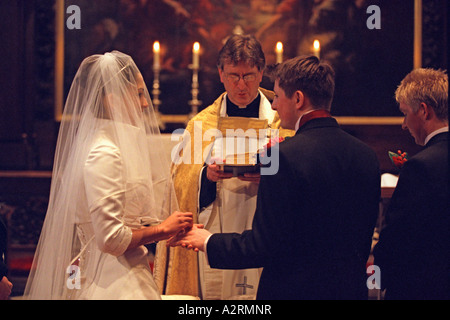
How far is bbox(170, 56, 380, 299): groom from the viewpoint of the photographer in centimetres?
213

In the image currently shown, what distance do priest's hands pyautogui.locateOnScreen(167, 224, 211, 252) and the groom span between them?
17 centimetres

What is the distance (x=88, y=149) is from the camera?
8.13ft

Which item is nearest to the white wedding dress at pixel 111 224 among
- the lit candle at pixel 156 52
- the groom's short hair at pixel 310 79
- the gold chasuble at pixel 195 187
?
the groom's short hair at pixel 310 79

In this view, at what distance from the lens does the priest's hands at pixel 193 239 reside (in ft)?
8.13

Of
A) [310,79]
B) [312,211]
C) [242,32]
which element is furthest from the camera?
[242,32]

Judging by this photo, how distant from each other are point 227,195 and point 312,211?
5.41 feet

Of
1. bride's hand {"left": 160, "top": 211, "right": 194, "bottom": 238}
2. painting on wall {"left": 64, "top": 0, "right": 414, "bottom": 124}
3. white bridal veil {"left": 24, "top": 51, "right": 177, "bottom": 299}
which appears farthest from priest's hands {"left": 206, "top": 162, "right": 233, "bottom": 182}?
painting on wall {"left": 64, "top": 0, "right": 414, "bottom": 124}

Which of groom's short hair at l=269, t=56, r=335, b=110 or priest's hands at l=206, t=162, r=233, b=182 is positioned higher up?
groom's short hair at l=269, t=56, r=335, b=110

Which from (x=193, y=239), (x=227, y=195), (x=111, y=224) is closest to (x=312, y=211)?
(x=193, y=239)

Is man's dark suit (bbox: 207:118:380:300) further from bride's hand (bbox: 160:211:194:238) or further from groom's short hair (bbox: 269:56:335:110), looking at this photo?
bride's hand (bbox: 160:211:194:238)

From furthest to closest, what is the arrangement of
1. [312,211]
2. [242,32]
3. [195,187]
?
[242,32], [195,187], [312,211]

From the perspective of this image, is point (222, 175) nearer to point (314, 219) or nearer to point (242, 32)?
point (314, 219)

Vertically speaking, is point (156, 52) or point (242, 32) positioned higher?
point (242, 32)

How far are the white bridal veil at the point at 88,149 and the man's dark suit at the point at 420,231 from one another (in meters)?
1.11
